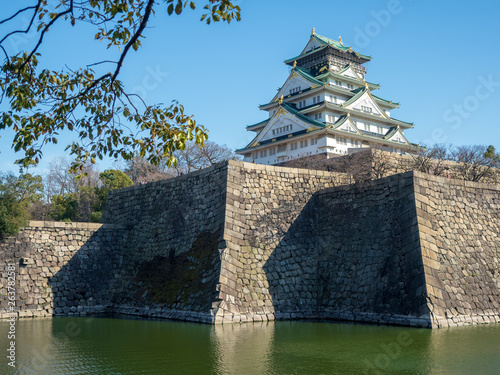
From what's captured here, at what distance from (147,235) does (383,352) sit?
10.4 metres

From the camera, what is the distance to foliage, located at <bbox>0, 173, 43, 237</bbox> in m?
15.2

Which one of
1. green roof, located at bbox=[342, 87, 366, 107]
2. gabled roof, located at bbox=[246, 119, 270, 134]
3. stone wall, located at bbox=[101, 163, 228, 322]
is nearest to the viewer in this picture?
stone wall, located at bbox=[101, 163, 228, 322]

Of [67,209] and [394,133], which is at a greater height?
[394,133]

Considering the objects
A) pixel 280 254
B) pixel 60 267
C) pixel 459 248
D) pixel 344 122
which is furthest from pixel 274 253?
pixel 344 122

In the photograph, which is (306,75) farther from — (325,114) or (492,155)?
(492,155)

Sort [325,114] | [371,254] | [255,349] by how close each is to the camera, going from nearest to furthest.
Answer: [255,349] < [371,254] < [325,114]

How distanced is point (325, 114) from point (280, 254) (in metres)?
21.1

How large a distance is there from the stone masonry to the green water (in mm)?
942

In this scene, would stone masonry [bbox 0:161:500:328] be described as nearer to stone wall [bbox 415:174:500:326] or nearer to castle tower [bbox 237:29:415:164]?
stone wall [bbox 415:174:500:326]

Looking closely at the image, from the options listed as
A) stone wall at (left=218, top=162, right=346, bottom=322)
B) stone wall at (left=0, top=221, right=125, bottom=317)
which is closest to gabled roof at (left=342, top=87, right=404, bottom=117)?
stone wall at (left=218, top=162, right=346, bottom=322)

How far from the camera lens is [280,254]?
15039 mm

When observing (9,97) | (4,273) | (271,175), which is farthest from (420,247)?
(4,273)

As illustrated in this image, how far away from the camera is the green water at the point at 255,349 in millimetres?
8312

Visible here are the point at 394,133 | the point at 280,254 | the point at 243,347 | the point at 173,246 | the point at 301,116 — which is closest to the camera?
the point at 243,347
